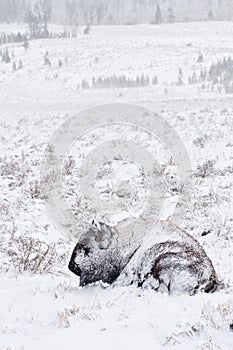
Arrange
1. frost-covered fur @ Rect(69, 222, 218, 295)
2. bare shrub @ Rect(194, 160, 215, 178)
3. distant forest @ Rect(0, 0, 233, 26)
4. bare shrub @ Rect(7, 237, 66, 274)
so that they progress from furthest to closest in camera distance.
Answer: distant forest @ Rect(0, 0, 233, 26), bare shrub @ Rect(194, 160, 215, 178), bare shrub @ Rect(7, 237, 66, 274), frost-covered fur @ Rect(69, 222, 218, 295)

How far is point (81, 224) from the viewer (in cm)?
850

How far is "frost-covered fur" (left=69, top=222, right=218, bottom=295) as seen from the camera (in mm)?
4402

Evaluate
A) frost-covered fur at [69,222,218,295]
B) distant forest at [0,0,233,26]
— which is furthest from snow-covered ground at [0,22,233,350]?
distant forest at [0,0,233,26]

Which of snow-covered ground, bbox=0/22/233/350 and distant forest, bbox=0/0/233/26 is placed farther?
distant forest, bbox=0/0/233/26

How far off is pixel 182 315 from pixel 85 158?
8752 millimetres

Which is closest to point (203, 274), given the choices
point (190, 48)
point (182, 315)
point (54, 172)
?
point (182, 315)

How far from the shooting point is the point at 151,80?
109 feet

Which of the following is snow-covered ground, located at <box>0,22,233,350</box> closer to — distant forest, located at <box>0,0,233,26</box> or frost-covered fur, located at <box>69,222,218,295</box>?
frost-covered fur, located at <box>69,222,218,295</box>

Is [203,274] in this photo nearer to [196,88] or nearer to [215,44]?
[196,88]

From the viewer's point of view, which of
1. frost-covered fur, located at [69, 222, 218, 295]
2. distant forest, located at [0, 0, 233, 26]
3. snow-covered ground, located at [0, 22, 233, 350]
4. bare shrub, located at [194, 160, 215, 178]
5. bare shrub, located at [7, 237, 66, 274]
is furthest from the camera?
distant forest, located at [0, 0, 233, 26]

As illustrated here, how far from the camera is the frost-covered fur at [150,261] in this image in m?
4.40

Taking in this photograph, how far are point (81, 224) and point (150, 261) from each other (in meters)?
4.02

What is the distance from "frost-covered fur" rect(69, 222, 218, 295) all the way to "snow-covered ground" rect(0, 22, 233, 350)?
15cm

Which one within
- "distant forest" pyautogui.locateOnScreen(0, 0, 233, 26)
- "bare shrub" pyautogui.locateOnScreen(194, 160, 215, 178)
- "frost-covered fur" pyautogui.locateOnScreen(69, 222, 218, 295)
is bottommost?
"bare shrub" pyautogui.locateOnScreen(194, 160, 215, 178)
